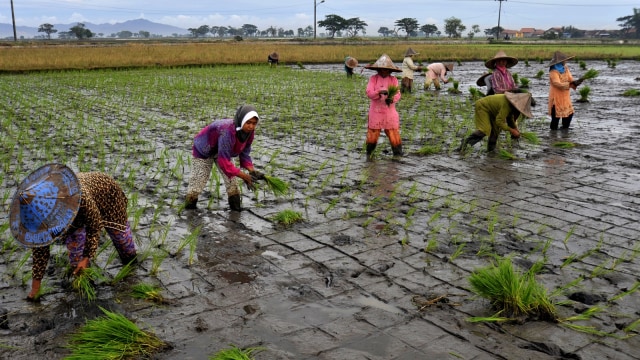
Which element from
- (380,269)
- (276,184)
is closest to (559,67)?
(276,184)

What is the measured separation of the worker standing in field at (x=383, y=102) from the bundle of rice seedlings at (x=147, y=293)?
14.2 feet

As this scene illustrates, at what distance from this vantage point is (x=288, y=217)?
494 cm

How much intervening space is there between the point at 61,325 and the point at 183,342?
75 cm

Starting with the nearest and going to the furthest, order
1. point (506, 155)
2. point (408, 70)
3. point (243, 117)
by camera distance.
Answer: point (243, 117) < point (506, 155) < point (408, 70)

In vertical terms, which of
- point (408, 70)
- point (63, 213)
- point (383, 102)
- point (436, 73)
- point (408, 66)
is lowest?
point (63, 213)

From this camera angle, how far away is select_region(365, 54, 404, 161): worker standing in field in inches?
283

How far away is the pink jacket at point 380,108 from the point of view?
A: 731 centimetres

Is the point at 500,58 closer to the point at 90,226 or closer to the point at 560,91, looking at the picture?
the point at 560,91

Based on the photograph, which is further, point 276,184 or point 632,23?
point 632,23

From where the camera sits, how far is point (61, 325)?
321 centimetres

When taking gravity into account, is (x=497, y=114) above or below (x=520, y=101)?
below

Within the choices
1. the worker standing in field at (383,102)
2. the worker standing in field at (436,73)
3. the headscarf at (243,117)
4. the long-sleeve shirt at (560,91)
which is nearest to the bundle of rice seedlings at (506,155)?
the worker standing in field at (383,102)

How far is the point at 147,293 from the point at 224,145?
64.9 inches

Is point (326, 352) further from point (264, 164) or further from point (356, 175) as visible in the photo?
point (264, 164)
